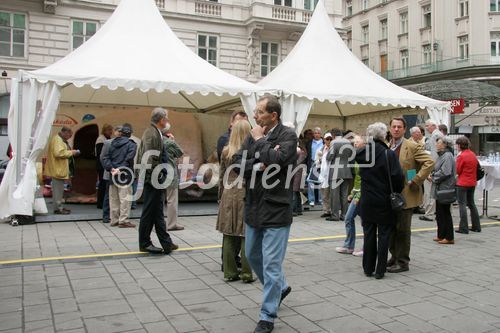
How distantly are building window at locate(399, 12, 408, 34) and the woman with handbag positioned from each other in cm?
3736

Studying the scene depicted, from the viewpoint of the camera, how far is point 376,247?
221 inches

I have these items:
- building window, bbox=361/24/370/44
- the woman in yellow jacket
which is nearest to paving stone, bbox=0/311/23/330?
the woman in yellow jacket

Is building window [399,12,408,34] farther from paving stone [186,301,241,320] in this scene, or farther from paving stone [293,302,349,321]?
paving stone [186,301,241,320]

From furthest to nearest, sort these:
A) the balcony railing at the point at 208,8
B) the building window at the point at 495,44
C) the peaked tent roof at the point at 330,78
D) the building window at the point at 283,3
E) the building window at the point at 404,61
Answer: the building window at the point at 404,61
the building window at the point at 495,44
the building window at the point at 283,3
the balcony railing at the point at 208,8
the peaked tent roof at the point at 330,78

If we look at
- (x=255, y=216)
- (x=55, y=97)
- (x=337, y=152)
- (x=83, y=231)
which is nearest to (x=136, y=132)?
(x=55, y=97)

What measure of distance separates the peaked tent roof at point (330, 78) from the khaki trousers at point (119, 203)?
3.99 m

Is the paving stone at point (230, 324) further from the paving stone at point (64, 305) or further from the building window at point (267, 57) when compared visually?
the building window at point (267, 57)

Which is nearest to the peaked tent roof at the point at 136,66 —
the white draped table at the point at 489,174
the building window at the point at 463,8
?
the white draped table at the point at 489,174

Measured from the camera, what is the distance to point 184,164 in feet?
39.4

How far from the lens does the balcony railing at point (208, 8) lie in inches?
1016

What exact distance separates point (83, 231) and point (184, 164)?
424 cm

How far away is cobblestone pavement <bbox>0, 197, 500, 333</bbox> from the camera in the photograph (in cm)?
404

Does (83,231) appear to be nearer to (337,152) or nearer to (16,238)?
(16,238)

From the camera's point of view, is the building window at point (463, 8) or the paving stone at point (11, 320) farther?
the building window at point (463, 8)
